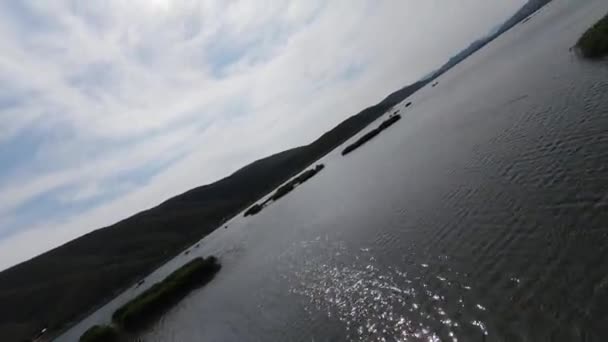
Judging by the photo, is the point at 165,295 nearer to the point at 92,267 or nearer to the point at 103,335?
the point at 103,335

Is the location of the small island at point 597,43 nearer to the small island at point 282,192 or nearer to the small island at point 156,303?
the small island at point 156,303

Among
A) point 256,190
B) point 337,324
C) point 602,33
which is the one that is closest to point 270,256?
point 337,324

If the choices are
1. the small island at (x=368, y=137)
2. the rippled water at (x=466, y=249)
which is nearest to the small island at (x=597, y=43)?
the rippled water at (x=466, y=249)

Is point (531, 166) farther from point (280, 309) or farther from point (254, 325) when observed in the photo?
point (254, 325)

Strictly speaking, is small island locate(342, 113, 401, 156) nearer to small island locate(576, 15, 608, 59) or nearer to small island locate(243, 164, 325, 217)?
small island locate(243, 164, 325, 217)

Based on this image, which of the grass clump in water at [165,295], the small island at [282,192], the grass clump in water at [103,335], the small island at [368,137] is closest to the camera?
the grass clump in water at [103,335]

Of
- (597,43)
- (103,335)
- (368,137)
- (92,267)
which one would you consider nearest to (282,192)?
(368,137)
